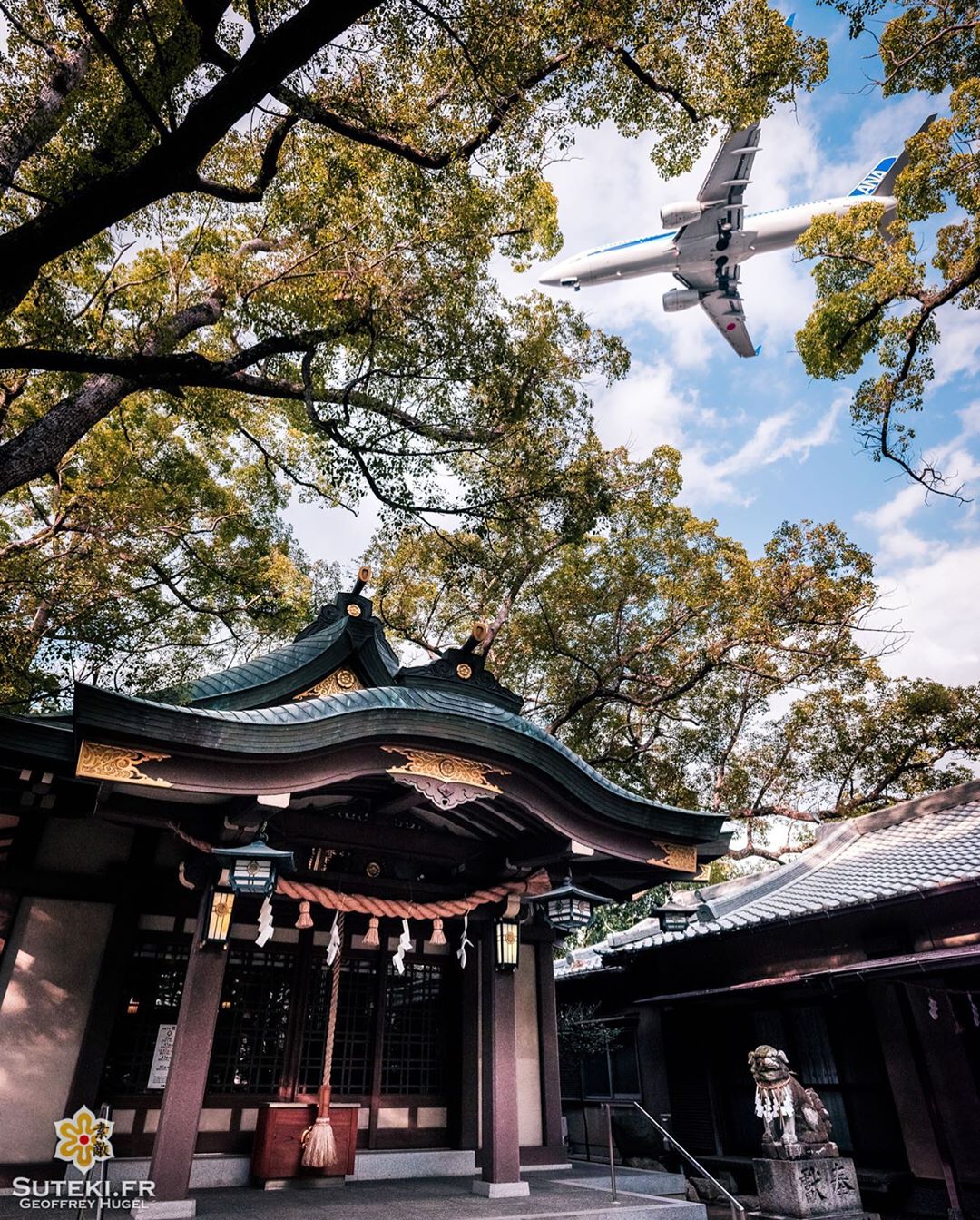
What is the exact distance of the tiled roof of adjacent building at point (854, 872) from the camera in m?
9.81

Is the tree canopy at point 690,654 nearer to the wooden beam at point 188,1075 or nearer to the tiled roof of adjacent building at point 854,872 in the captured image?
the tiled roof of adjacent building at point 854,872

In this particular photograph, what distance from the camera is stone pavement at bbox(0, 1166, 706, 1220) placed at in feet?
19.9

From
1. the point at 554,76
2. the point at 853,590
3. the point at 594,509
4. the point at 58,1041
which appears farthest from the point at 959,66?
the point at 58,1041

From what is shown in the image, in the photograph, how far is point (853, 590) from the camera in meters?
16.0

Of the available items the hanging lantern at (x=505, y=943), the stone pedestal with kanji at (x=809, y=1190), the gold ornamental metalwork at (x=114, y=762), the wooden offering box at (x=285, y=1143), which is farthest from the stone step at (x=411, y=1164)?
the gold ornamental metalwork at (x=114, y=762)

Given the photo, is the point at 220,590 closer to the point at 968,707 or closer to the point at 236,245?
the point at 236,245

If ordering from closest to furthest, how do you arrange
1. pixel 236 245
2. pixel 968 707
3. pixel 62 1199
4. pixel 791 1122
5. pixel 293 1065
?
pixel 62 1199 → pixel 791 1122 → pixel 293 1065 → pixel 236 245 → pixel 968 707

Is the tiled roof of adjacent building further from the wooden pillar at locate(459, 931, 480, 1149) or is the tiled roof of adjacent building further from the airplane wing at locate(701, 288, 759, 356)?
the airplane wing at locate(701, 288, 759, 356)

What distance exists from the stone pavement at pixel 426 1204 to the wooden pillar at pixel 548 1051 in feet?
3.45

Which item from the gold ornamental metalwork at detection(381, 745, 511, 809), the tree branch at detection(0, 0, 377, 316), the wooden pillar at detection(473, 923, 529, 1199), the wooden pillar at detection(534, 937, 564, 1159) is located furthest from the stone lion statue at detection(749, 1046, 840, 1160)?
the tree branch at detection(0, 0, 377, 316)

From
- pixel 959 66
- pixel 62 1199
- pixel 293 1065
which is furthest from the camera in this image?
pixel 959 66

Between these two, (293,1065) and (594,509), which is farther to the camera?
(594,509)

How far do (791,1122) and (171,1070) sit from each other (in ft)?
19.8

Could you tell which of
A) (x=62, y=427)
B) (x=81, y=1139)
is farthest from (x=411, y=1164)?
(x=62, y=427)
